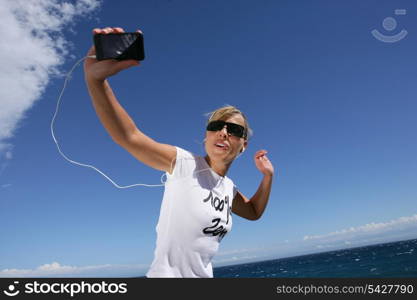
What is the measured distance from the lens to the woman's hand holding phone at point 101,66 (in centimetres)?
210

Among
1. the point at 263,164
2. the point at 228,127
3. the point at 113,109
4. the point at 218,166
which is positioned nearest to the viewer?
the point at 113,109

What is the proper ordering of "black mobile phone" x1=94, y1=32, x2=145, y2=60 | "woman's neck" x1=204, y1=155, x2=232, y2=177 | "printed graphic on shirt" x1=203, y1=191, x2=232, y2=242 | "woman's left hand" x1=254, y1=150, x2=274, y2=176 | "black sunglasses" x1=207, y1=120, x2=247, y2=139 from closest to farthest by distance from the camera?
1. "black mobile phone" x1=94, y1=32, x2=145, y2=60
2. "printed graphic on shirt" x1=203, y1=191, x2=232, y2=242
3. "woman's neck" x1=204, y1=155, x2=232, y2=177
4. "black sunglasses" x1=207, y1=120, x2=247, y2=139
5. "woman's left hand" x1=254, y1=150, x2=274, y2=176

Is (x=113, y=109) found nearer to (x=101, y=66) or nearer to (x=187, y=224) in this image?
(x=101, y=66)

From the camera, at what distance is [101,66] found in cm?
210

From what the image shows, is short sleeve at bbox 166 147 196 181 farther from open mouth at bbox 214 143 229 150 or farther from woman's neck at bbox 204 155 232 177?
open mouth at bbox 214 143 229 150

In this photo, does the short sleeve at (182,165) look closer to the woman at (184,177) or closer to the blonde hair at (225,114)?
the woman at (184,177)

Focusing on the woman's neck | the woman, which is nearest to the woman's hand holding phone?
the woman

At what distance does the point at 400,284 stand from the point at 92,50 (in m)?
5.56

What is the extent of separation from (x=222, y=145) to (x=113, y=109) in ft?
4.97

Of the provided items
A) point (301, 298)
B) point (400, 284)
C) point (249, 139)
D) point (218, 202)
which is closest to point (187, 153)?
point (218, 202)

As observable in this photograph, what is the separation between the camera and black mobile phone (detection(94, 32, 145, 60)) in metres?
2.09

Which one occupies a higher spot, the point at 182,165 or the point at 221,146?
the point at 221,146

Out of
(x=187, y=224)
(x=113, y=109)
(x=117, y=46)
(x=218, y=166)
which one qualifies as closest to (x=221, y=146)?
(x=218, y=166)

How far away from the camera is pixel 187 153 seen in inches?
122
